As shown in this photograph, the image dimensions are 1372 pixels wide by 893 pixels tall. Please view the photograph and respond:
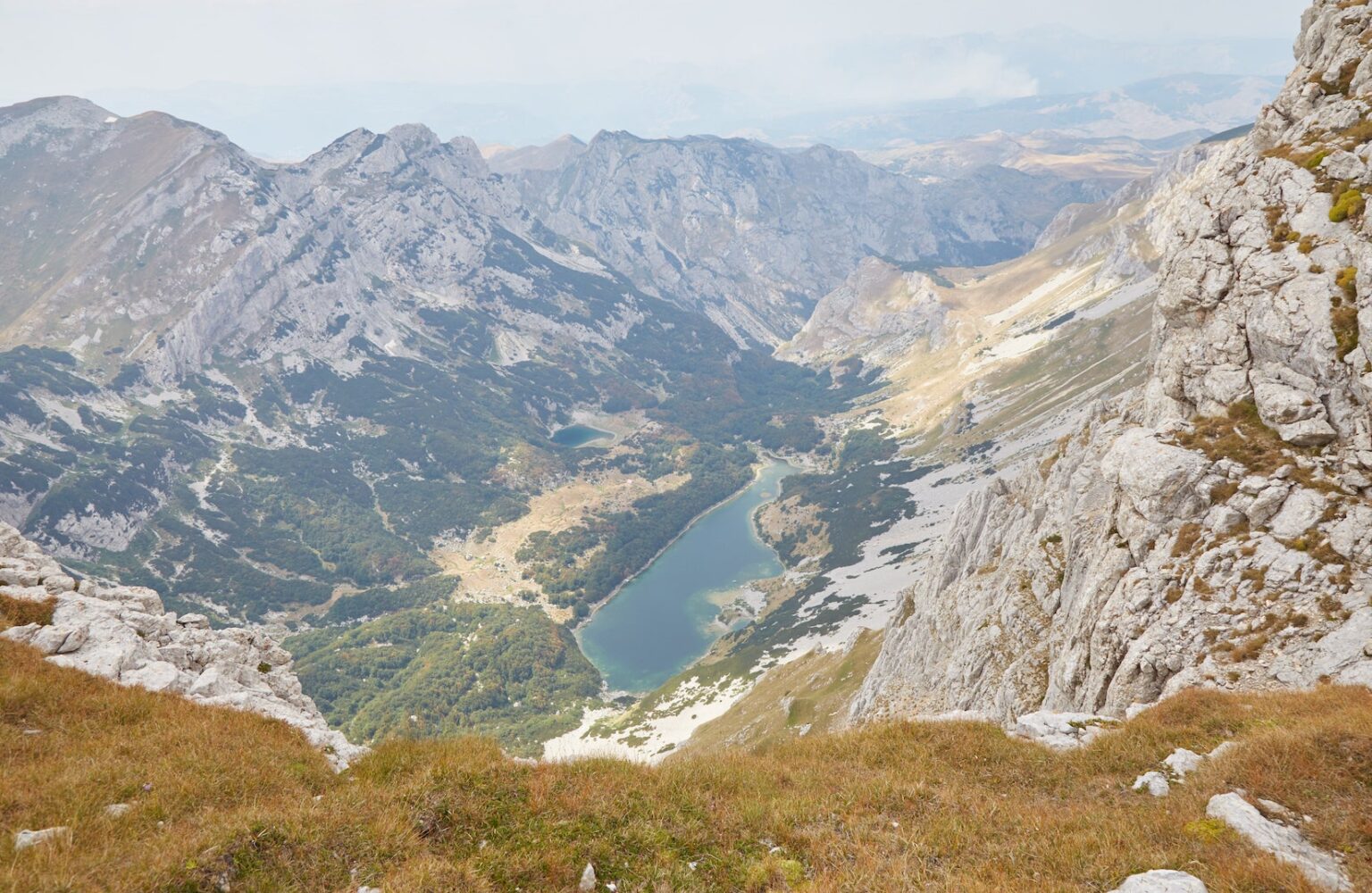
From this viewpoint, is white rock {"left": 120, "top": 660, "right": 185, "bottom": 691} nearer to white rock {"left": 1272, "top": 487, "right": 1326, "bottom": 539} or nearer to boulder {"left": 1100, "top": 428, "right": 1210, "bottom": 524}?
boulder {"left": 1100, "top": 428, "right": 1210, "bottom": 524}

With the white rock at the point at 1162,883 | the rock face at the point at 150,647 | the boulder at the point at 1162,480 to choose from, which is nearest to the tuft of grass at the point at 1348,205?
the boulder at the point at 1162,480

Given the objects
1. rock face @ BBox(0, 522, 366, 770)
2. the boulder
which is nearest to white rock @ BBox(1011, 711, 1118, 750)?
the boulder

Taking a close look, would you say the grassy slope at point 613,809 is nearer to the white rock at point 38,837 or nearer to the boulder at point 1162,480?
the white rock at point 38,837

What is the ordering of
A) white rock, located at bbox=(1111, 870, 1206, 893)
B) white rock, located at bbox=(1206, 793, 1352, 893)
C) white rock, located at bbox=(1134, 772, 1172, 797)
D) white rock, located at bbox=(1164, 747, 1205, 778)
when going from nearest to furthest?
white rock, located at bbox=(1111, 870, 1206, 893) → white rock, located at bbox=(1206, 793, 1352, 893) → white rock, located at bbox=(1134, 772, 1172, 797) → white rock, located at bbox=(1164, 747, 1205, 778)

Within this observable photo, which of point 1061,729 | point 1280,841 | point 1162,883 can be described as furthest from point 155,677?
point 1061,729

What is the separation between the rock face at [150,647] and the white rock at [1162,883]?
15.3 metres

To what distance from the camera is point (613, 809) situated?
13242 millimetres

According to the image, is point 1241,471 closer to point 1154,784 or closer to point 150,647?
point 1154,784

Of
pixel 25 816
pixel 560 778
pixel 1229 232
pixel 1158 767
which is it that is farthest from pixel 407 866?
pixel 1229 232

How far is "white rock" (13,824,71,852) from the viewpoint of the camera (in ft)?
30.7

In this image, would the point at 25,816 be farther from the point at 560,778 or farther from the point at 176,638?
the point at 176,638

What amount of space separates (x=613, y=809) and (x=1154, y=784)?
455 inches

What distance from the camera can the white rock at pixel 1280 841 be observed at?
982 centimetres

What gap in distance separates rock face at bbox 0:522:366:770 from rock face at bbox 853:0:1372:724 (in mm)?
A: 28436
